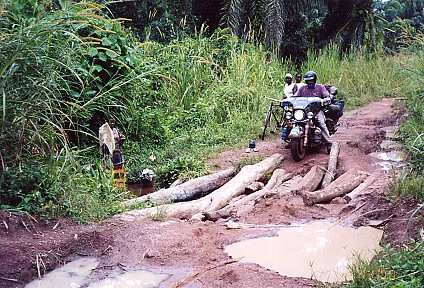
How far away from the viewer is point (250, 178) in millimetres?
8148

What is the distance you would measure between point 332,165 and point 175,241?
3.76 m

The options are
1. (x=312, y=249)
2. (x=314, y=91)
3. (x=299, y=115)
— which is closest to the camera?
(x=312, y=249)

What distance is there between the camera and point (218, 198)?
7.30m

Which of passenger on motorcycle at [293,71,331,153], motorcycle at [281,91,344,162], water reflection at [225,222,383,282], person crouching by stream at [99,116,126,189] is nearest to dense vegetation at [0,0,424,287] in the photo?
person crouching by stream at [99,116,126,189]

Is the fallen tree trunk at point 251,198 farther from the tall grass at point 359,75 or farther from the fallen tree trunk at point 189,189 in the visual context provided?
the tall grass at point 359,75

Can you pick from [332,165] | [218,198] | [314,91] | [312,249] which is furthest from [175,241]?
[314,91]

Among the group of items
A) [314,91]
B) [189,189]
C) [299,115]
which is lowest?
[189,189]

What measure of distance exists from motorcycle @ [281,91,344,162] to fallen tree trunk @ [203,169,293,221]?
55cm

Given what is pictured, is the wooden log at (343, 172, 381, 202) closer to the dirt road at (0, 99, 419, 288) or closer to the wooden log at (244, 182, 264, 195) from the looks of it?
the dirt road at (0, 99, 419, 288)

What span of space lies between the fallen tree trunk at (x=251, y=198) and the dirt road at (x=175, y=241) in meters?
0.14

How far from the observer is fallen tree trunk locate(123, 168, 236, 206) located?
7.27 meters

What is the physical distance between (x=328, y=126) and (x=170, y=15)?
28.0ft

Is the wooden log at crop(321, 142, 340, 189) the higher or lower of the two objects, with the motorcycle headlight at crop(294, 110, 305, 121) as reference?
lower

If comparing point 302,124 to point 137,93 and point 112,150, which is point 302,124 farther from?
point 137,93
